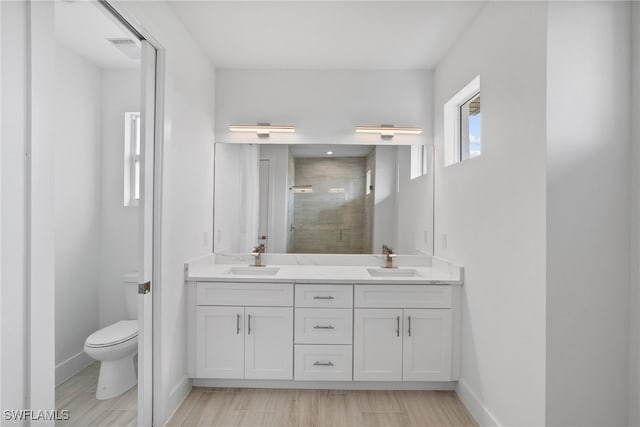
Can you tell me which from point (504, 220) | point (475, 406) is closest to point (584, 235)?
point (504, 220)

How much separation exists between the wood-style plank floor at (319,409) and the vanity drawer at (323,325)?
0.39 meters


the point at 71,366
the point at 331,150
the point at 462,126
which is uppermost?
the point at 462,126

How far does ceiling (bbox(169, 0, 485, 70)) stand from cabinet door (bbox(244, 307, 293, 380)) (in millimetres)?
1930

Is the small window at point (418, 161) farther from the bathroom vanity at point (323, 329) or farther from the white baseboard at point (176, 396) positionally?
the white baseboard at point (176, 396)

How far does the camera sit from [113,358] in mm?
2225

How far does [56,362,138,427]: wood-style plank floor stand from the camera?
2.01 meters

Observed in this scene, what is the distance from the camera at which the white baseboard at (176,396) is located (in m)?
2.12

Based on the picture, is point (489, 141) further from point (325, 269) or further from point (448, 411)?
point (448, 411)

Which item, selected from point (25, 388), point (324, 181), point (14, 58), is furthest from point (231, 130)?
point (25, 388)

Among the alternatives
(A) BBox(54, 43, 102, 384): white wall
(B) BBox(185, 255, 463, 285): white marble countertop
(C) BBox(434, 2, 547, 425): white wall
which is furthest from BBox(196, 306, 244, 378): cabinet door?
(C) BBox(434, 2, 547, 425): white wall

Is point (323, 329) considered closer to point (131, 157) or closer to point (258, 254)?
point (258, 254)

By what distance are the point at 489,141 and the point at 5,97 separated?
219 cm

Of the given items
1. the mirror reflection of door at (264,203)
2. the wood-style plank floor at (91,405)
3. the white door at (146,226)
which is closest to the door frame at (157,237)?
the white door at (146,226)

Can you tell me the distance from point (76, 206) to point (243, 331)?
1.60 m
